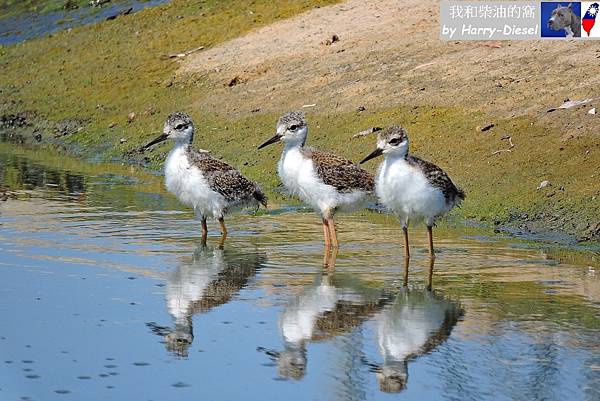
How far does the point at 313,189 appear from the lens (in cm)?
1543

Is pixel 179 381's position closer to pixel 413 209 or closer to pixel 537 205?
pixel 413 209

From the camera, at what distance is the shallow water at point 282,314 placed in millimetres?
9477

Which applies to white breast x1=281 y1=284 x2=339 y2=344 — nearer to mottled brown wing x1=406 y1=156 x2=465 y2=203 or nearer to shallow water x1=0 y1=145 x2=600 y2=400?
shallow water x1=0 y1=145 x2=600 y2=400

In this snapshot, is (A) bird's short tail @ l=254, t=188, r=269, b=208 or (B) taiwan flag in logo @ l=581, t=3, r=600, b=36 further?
(B) taiwan flag in logo @ l=581, t=3, r=600, b=36

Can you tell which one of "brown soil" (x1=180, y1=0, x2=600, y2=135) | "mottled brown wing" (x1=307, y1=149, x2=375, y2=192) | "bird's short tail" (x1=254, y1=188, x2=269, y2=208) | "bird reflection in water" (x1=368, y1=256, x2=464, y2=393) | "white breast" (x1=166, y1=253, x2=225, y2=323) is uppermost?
"brown soil" (x1=180, y1=0, x2=600, y2=135)

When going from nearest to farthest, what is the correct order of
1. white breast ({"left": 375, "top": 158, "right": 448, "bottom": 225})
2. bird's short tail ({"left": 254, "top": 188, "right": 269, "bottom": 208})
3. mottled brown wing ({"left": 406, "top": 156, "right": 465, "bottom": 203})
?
white breast ({"left": 375, "top": 158, "right": 448, "bottom": 225}) → mottled brown wing ({"left": 406, "top": 156, "right": 465, "bottom": 203}) → bird's short tail ({"left": 254, "top": 188, "right": 269, "bottom": 208})

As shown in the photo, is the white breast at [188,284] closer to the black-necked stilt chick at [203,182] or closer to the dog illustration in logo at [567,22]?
the black-necked stilt chick at [203,182]

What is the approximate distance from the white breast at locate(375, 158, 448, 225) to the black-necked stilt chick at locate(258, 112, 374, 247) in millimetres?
939

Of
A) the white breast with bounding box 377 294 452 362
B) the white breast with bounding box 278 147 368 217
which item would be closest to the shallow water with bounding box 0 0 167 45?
the white breast with bounding box 278 147 368 217

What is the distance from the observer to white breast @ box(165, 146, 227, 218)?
51.8ft

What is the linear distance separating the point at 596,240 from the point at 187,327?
6177 millimetres

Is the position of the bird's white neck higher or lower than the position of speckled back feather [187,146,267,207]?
higher

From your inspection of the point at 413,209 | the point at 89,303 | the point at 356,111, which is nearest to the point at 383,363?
the point at 89,303

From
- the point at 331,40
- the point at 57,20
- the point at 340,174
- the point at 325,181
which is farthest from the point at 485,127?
the point at 57,20
